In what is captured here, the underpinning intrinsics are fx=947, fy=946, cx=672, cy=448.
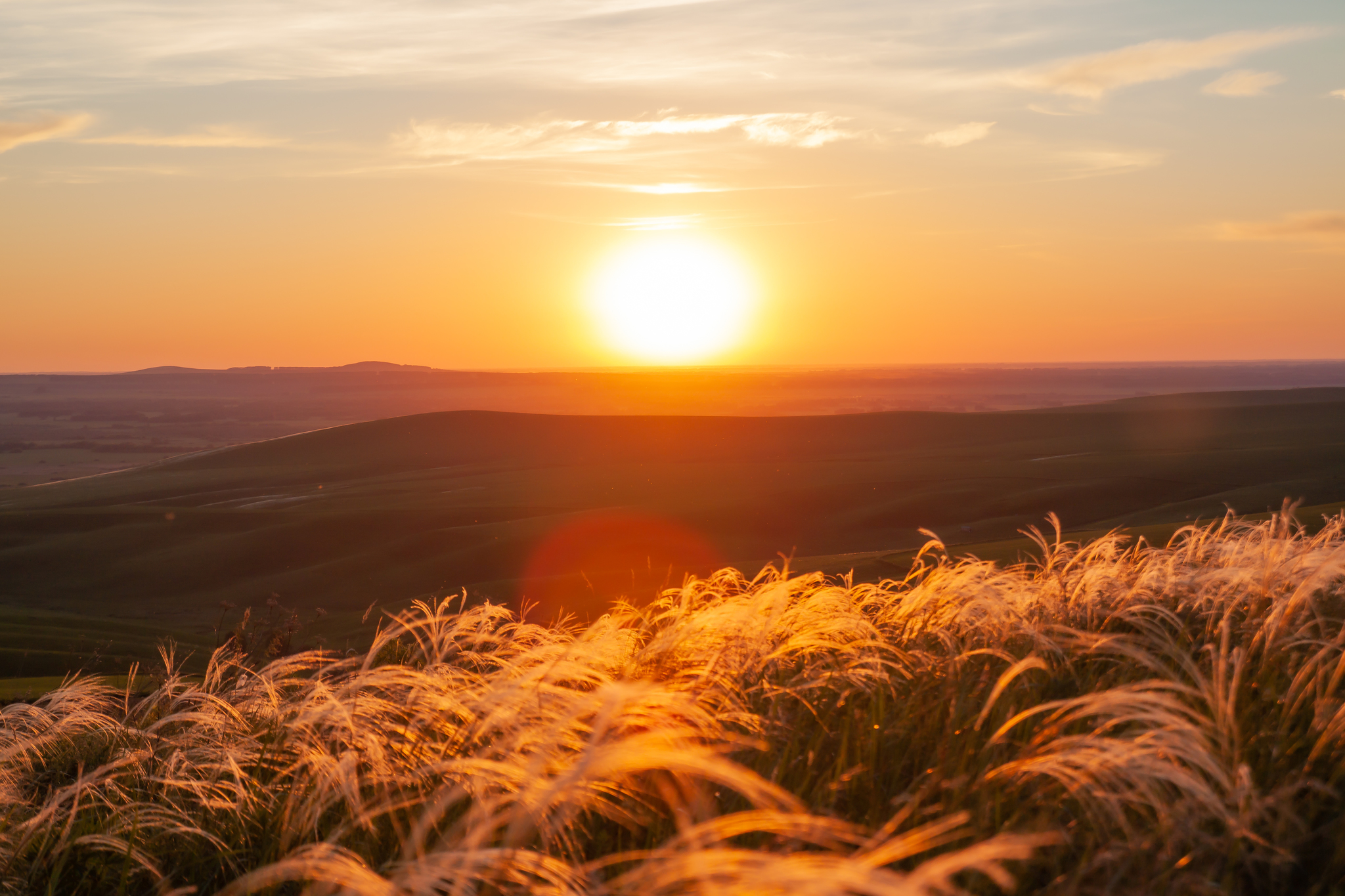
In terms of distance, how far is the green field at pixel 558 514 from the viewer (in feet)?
175

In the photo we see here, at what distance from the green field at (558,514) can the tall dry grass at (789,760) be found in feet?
92.1

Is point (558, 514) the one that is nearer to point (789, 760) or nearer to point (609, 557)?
point (609, 557)

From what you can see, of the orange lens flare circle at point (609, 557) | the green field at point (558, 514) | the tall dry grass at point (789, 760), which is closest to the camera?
the tall dry grass at point (789, 760)

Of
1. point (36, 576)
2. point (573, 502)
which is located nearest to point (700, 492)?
point (573, 502)

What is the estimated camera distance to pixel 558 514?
82812mm

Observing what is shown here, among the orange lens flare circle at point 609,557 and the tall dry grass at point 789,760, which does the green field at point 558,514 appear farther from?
the tall dry grass at point 789,760

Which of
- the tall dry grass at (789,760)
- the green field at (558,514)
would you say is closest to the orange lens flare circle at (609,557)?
the green field at (558,514)

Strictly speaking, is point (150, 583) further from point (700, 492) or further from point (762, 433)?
point (762, 433)

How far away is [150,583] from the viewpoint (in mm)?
76375

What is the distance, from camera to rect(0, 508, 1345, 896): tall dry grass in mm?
2990

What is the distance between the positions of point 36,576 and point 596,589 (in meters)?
56.7

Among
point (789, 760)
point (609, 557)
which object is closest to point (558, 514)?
point (609, 557)

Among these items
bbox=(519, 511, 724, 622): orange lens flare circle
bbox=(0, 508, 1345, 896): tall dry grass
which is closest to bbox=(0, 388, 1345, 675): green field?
bbox=(519, 511, 724, 622): orange lens flare circle

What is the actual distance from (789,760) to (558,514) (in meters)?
79.3
